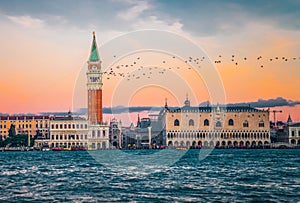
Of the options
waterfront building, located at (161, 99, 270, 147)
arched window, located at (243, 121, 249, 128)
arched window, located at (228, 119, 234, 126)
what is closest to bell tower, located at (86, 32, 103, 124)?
waterfront building, located at (161, 99, 270, 147)

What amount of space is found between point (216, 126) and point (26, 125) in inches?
→ 2011

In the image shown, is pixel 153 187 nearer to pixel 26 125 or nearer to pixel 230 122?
pixel 230 122

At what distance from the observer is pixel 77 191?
3425 centimetres

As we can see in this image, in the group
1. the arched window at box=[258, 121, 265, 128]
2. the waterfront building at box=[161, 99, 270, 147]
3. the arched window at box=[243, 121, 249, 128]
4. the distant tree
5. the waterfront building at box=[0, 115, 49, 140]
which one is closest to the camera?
the waterfront building at box=[161, 99, 270, 147]

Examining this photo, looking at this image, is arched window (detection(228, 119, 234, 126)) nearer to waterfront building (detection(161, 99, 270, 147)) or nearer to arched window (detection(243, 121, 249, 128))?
waterfront building (detection(161, 99, 270, 147))

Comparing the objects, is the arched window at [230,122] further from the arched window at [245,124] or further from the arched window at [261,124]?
the arched window at [261,124]

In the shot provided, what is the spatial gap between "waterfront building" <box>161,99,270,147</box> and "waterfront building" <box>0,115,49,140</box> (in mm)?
34727

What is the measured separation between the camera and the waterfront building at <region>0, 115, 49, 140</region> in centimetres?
15338

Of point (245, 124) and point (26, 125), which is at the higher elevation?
point (26, 125)

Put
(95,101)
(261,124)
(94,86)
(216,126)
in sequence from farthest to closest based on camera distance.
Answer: (94,86), (95,101), (261,124), (216,126)

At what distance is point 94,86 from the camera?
477 feet

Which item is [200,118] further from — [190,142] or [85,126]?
[85,126]

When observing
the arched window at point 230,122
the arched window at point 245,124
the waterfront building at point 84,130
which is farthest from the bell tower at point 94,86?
the arched window at point 245,124

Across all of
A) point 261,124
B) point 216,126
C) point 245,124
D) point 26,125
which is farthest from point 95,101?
point 261,124
